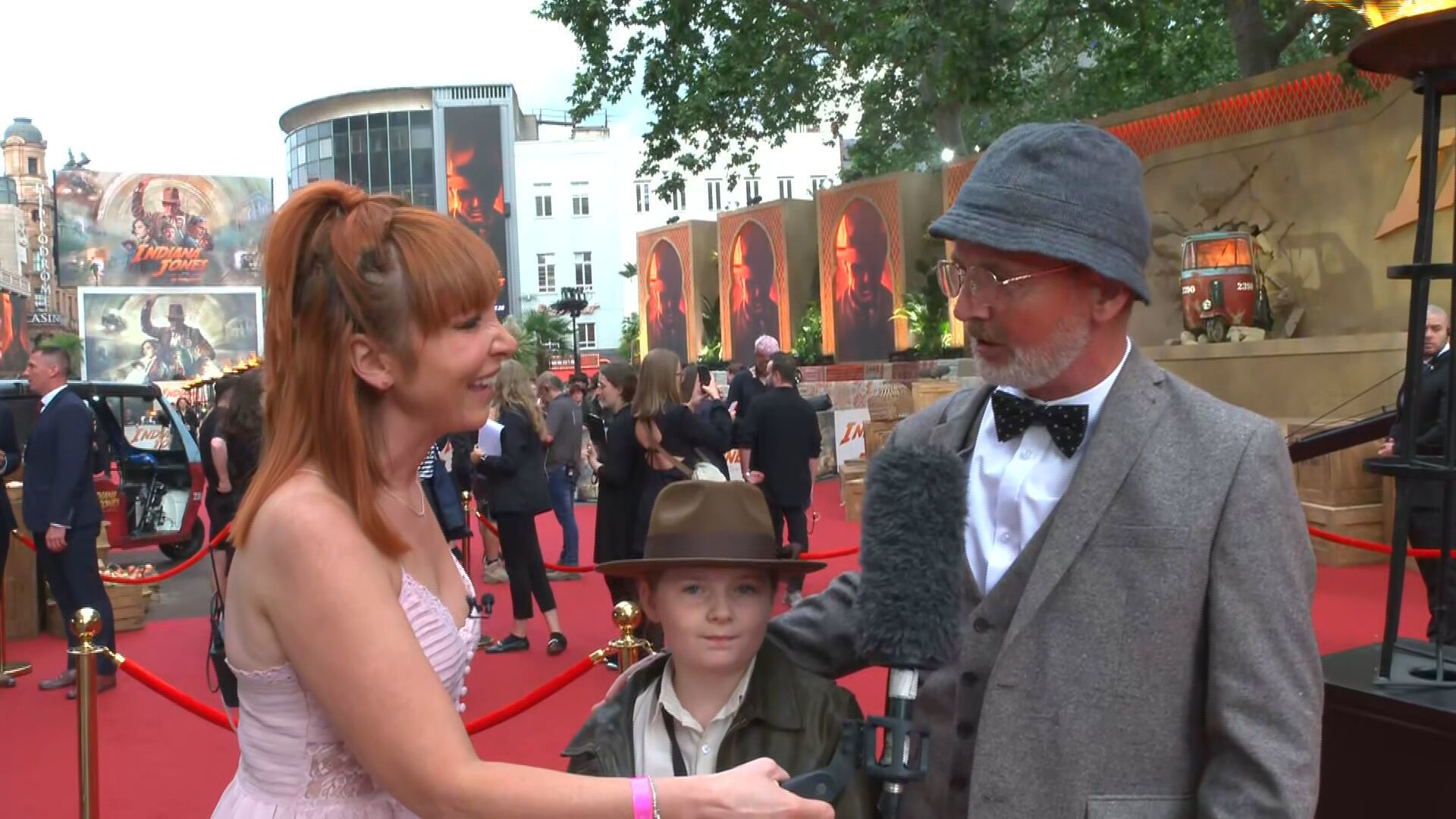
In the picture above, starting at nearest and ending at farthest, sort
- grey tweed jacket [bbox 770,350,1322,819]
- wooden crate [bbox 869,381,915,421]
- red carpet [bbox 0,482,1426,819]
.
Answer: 1. grey tweed jacket [bbox 770,350,1322,819]
2. red carpet [bbox 0,482,1426,819]
3. wooden crate [bbox 869,381,915,421]

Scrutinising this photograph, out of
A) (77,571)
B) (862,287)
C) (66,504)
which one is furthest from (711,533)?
(862,287)

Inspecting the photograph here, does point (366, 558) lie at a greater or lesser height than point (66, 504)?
greater

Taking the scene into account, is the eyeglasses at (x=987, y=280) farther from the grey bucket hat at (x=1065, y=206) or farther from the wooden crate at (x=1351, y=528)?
the wooden crate at (x=1351, y=528)

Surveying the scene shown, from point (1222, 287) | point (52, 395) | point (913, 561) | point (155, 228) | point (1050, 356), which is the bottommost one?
point (913, 561)

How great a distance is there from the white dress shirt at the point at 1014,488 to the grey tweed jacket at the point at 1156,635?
71 mm

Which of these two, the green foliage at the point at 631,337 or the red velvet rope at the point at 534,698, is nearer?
the red velvet rope at the point at 534,698

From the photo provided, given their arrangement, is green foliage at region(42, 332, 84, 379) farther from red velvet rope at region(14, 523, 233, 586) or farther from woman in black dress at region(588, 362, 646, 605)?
woman in black dress at region(588, 362, 646, 605)

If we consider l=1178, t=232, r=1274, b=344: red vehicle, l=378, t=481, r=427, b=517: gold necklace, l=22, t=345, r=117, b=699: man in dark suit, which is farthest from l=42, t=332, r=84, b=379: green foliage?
l=1178, t=232, r=1274, b=344: red vehicle

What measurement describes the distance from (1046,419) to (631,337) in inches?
1629

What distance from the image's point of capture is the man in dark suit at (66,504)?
607 centimetres

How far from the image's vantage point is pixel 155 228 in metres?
57.7

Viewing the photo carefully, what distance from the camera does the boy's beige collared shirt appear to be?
1850mm

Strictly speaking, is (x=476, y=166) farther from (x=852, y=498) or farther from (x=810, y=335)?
(x=852, y=498)

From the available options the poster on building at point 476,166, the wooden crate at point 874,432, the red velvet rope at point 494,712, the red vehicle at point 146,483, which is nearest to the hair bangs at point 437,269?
the red velvet rope at point 494,712
